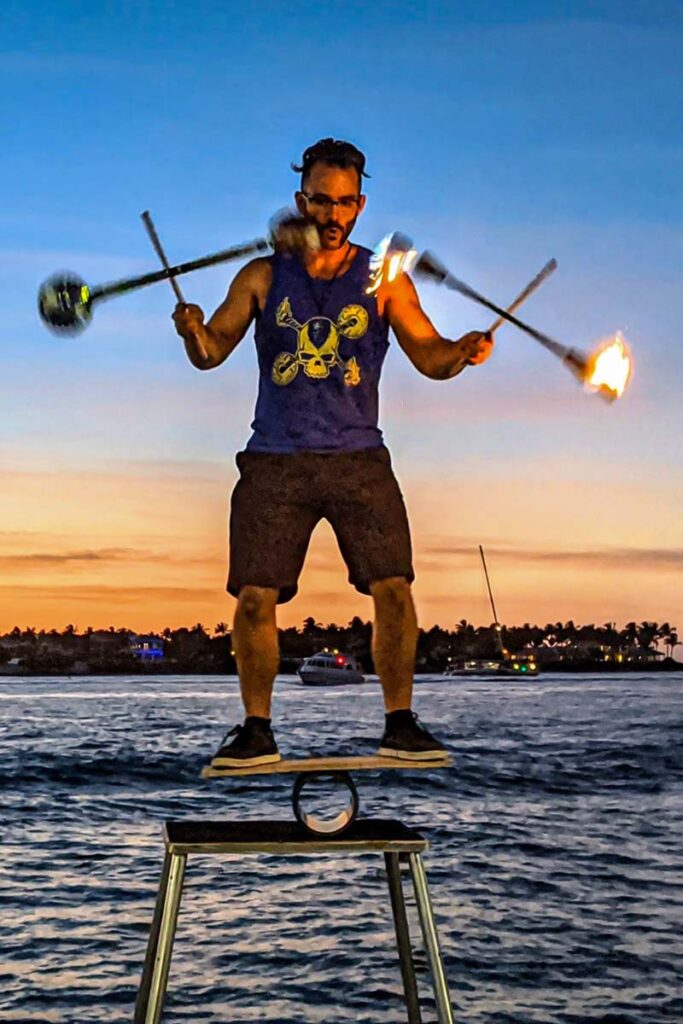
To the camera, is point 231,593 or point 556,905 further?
point 556,905

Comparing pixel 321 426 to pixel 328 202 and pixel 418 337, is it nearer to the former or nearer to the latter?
pixel 418 337

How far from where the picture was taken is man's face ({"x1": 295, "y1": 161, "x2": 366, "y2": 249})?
6289 mm

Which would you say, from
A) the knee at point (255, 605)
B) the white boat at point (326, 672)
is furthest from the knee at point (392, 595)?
the white boat at point (326, 672)

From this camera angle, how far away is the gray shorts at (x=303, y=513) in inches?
251

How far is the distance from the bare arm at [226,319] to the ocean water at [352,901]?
1274cm

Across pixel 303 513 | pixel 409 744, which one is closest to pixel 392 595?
pixel 303 513

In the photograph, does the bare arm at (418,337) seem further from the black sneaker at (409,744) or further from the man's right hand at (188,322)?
the black sneaker at (409,744)

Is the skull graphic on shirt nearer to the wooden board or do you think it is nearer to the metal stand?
the wooden board

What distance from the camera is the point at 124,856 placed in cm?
3180

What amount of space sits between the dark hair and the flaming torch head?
29cm

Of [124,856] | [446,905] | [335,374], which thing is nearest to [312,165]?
[335,374]

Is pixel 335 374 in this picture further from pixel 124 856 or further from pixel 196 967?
pixel 124 856

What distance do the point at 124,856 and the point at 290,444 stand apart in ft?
87.6

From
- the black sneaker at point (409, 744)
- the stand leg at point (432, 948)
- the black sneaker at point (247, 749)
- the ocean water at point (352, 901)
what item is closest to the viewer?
the stand leg at point (432, 948)
